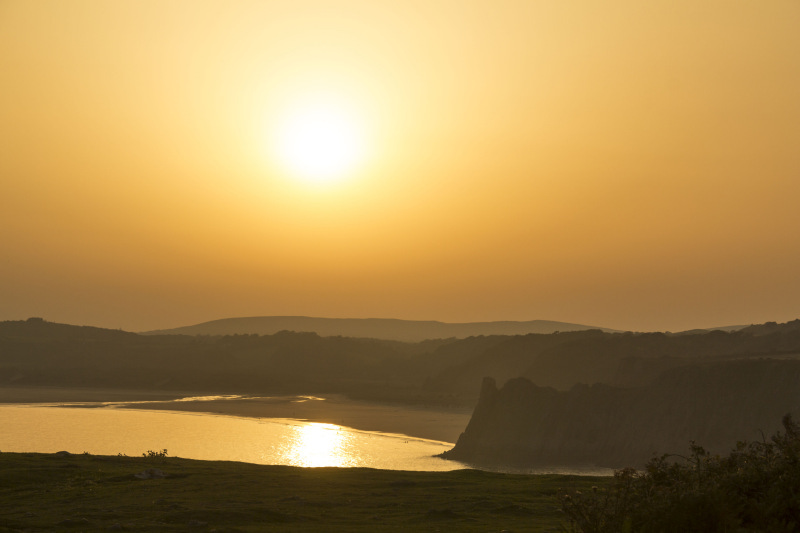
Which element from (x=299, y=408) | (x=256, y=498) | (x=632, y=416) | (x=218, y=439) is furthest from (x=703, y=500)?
(x=299, y=408)

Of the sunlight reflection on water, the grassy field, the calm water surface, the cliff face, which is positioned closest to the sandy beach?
the calm water surface

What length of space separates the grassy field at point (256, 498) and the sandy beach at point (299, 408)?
4463 cm

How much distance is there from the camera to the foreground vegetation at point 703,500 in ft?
49.5

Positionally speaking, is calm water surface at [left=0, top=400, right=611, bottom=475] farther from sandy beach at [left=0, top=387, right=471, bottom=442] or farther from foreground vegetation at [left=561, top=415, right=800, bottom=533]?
foreground vegetation at [left=561, top=415, right=800, bottom=533]

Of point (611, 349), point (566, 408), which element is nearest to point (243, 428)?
point (566, 408)

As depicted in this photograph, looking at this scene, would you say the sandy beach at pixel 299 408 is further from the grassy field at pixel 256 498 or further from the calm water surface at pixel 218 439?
the grassy field at pixel 256 498

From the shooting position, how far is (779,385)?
57.8 m

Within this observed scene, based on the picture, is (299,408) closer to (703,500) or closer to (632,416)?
(632,416)

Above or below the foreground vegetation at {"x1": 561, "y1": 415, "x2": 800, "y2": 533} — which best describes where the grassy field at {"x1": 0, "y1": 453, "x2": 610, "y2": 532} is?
below

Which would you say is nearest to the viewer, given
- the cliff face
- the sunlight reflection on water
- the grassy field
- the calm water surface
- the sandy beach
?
the grassy field

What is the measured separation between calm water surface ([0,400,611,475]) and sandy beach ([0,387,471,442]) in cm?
593

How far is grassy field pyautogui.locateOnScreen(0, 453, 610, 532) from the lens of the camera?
27.7 metres

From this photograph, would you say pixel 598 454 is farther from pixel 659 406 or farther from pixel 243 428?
pixel 243 428

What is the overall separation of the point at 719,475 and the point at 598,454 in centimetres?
4890
